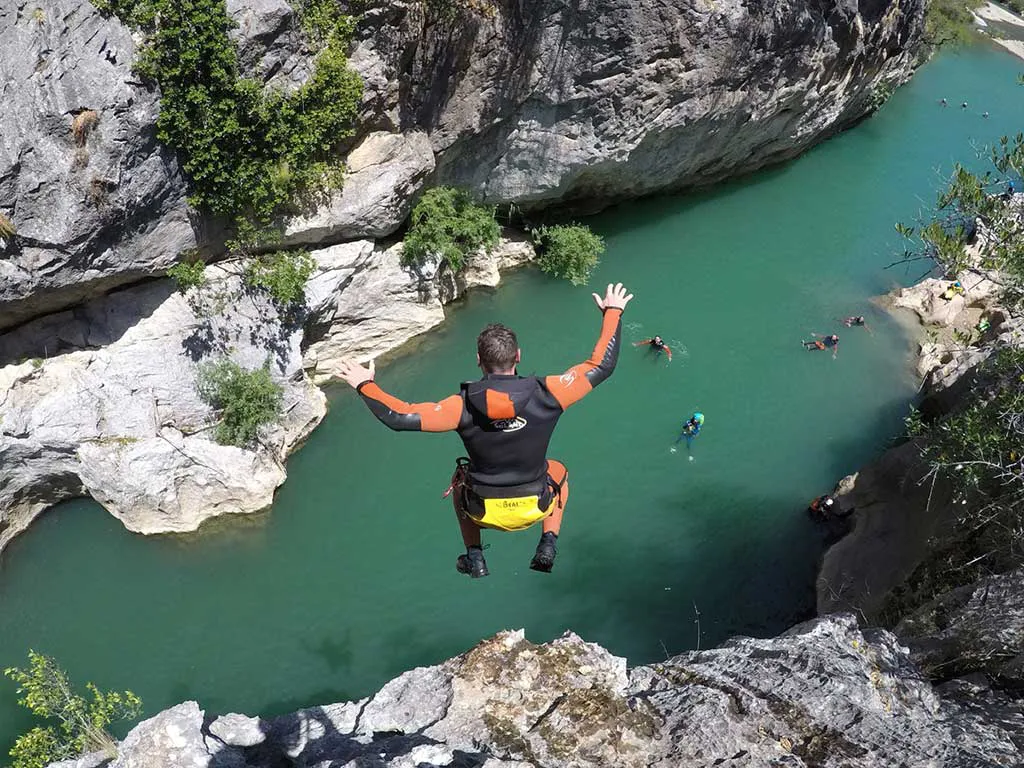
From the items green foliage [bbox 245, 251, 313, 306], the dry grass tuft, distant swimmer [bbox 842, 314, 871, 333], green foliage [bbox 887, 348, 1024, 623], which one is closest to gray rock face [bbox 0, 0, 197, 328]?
the dry grass tuft

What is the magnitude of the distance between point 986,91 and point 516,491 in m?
30.8

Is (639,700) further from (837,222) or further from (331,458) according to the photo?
(837,222)

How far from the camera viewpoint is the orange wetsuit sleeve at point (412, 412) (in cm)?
484

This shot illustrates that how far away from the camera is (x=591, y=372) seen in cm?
504

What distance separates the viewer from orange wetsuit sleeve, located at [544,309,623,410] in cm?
496

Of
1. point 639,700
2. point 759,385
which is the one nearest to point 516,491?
point 639,700

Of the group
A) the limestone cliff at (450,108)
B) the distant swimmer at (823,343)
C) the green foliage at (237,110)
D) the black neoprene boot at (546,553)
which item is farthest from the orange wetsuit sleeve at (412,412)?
the distant swimmer at (823,343)

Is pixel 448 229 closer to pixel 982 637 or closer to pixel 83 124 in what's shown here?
pixel 83 124

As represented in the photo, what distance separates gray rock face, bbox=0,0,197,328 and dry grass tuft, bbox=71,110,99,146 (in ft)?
0.05

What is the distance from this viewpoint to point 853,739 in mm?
A: 5430

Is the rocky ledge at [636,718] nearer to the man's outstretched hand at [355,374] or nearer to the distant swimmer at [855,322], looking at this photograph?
the man's outstretched hand at [355,374]

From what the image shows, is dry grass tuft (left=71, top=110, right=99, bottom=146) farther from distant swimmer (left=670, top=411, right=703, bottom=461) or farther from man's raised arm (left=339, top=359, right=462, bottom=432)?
distant swimmer (left=670, top=411, right=703, bottom=461)

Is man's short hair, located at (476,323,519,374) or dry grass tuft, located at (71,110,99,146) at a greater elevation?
man's short hair, located at (476,323,519,374)

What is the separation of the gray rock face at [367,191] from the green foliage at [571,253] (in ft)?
13.3
